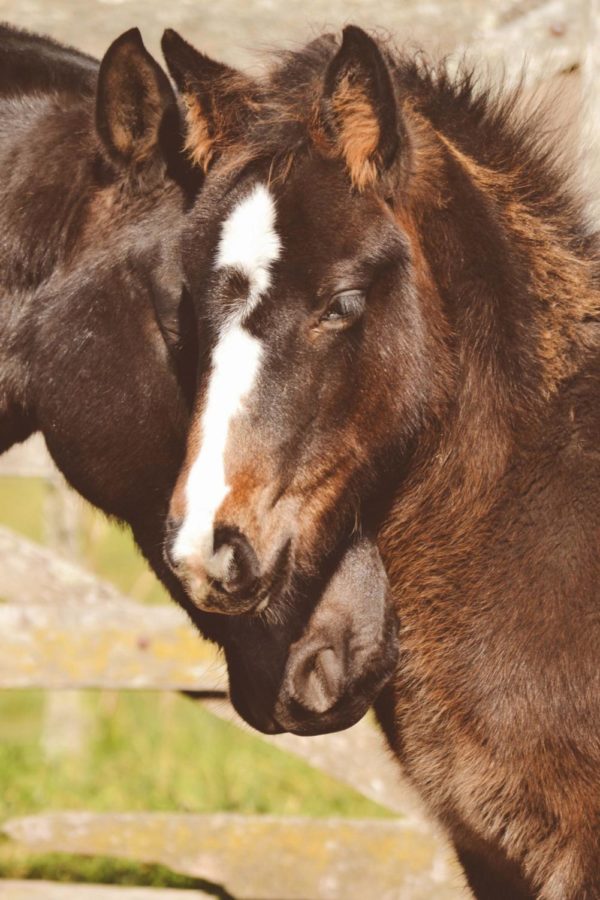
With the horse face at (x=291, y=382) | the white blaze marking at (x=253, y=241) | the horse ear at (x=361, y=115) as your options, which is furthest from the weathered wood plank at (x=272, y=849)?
the horse ear at (x=361, y=115)

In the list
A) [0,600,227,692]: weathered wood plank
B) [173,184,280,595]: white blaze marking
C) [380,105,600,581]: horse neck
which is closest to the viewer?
[173,184,280,595]: white blaze marking

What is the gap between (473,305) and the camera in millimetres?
3225

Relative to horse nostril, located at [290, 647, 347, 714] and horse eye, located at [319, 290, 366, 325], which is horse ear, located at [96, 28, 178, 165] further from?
horse nostril, located at [290, 647, 347, 714]

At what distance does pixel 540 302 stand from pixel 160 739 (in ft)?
13.5

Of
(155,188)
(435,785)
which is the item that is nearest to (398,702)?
(435,785)

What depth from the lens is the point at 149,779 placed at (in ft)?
19.7

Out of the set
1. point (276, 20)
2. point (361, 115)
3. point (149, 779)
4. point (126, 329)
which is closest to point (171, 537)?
point (126, 329)

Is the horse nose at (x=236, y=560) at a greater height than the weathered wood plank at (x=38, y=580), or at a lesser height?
greater

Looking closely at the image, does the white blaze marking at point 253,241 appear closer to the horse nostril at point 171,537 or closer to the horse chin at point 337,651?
the horse nostril at point 171,537

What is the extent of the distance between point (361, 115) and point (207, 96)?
449 mm

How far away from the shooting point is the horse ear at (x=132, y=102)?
11.2 ft

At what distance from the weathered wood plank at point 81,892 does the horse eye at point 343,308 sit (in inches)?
95.4

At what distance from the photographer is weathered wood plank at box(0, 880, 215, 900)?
15.2 ft

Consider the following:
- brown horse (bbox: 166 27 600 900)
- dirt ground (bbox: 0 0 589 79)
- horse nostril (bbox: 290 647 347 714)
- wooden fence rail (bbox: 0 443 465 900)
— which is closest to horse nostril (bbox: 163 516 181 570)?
brown horse (bbox: 166 27 600 900)
